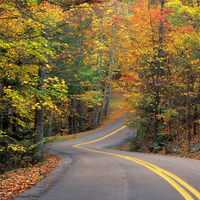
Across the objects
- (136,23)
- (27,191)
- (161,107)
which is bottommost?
(27,191)

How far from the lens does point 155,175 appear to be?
680 cm

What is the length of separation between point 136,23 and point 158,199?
1669 centimetres

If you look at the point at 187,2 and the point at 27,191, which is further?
the point at 187,2

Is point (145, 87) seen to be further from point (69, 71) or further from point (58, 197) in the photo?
point (58, 197)

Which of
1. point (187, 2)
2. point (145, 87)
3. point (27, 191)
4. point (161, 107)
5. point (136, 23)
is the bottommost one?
point (27, 191)

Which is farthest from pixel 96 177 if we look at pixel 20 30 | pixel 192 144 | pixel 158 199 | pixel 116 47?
pixel 116 47

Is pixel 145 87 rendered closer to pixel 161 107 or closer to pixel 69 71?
pixel 161 107

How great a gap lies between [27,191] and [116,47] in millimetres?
35571

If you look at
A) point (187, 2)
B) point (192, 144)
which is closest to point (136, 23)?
point (187, 2)

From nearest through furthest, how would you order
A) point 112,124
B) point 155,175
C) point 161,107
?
point 155,175 → point 161,107 → point 112,124

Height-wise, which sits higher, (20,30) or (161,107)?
(20,30)

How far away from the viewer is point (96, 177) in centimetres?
680

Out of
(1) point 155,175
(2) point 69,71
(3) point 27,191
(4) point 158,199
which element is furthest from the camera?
(2) point 69,71

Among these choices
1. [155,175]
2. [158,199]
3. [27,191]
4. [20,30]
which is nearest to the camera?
[158,199]
